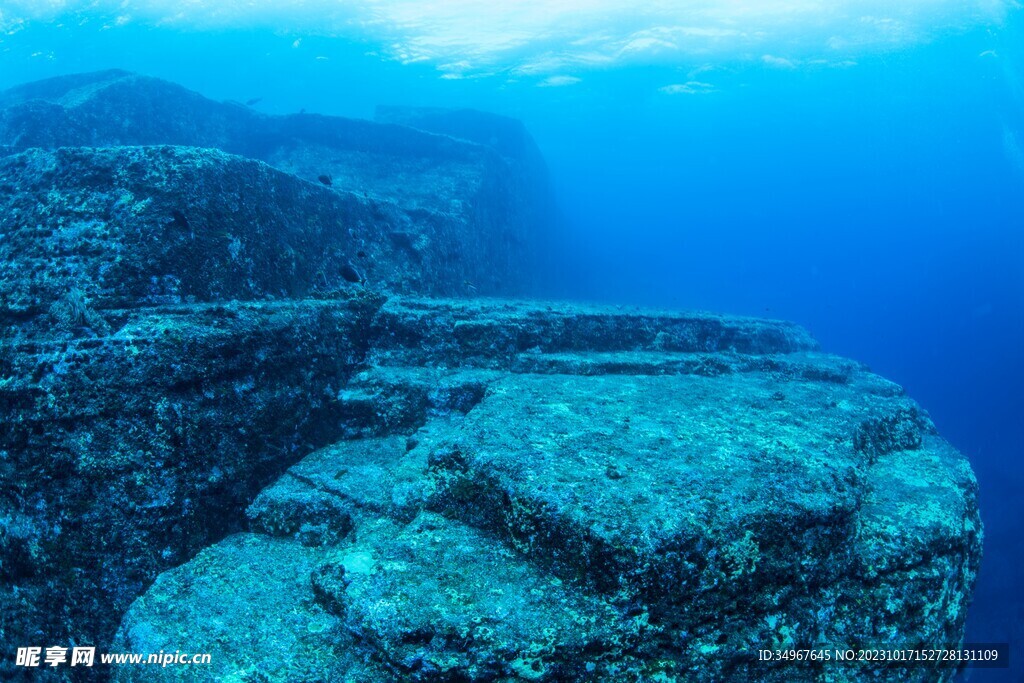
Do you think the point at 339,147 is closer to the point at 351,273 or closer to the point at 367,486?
the point at 351,273

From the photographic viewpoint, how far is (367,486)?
394 cm

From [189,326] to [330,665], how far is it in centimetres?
270

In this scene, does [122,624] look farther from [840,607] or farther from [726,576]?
[840,607]

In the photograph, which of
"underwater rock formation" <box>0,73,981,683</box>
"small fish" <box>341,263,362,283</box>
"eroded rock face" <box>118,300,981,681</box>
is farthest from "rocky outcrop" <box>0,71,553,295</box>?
"eroded rock face" <box>118,300,981,681</box>

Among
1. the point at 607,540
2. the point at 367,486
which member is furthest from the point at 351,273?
the point at 607,540

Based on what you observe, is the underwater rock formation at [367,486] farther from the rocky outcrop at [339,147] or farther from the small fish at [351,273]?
the rocky outcrop at [339,147]

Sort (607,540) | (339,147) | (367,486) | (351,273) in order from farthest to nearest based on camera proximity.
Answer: (339,147), (351,273), (367,486), (607,540)

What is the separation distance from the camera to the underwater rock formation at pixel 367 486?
8.98 feet

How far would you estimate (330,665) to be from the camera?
8.71 feet

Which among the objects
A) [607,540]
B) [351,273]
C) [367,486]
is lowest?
[367,486]

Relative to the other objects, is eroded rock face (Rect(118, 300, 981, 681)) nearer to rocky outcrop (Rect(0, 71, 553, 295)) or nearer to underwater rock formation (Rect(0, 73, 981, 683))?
underwater rock formation (Rect(0, 73, 981, 683))

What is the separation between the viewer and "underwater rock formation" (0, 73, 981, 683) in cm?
274

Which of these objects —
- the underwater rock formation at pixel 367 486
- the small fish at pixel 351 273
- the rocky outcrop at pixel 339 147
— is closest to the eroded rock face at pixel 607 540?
the underwater rock formation at pixel 367 486

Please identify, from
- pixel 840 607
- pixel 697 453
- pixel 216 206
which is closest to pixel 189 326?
pixel 216 206
